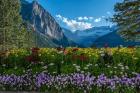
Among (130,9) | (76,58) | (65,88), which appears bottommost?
(65,88)

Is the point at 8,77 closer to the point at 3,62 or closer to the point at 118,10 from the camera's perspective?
the point at 3,62

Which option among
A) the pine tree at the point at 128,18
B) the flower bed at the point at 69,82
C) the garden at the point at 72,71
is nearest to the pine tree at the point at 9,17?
the pine tree at the point at 128,18

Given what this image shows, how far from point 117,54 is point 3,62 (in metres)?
5.22

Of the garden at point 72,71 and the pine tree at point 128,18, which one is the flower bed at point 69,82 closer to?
the garden at point 72,71

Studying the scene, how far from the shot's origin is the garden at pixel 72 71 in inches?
541

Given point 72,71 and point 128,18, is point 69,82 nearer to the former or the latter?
point 72,71

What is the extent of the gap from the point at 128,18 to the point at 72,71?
2627 cm

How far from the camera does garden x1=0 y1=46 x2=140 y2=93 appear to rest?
13.7 metres

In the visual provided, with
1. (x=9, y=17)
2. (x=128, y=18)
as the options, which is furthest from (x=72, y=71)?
(x=9, y=17)

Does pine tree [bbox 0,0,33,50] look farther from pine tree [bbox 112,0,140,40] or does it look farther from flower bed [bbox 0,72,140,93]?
flower bed [bbox 0,72,140,93]

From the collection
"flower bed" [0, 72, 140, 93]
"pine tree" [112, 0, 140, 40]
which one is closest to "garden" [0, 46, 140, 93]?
"flower bed" [0, 72, 140, 93]

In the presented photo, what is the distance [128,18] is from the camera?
1603 inches

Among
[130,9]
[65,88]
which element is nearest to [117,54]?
[65,88]

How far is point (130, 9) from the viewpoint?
133 feet
